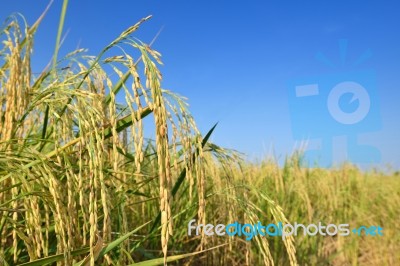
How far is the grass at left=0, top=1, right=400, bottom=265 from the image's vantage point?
101 centimetres

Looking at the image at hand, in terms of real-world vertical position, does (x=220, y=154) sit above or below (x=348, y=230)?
above

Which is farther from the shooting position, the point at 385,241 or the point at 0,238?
the point at 385,241

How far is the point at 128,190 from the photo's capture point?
67.3 inches

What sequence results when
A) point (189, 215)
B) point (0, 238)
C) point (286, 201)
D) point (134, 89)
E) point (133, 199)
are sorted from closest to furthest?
point (134, 89) < point (0, 238) < point (189, 215) < point (133, 199) < point (286, 201)

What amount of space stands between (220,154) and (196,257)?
1.15 m

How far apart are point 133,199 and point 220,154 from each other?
123cm

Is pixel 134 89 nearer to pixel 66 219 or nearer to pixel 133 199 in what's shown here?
pixel 66 219

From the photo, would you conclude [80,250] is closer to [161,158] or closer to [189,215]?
[161,158]

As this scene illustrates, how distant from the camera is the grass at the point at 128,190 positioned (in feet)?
3.32

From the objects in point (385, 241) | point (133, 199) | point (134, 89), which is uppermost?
point (134, 89)

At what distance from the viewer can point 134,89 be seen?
980mm

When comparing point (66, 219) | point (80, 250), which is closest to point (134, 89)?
point (66, 219)

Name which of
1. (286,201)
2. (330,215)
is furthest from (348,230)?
(286,201)

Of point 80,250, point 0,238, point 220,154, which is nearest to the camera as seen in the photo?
point 80,250
